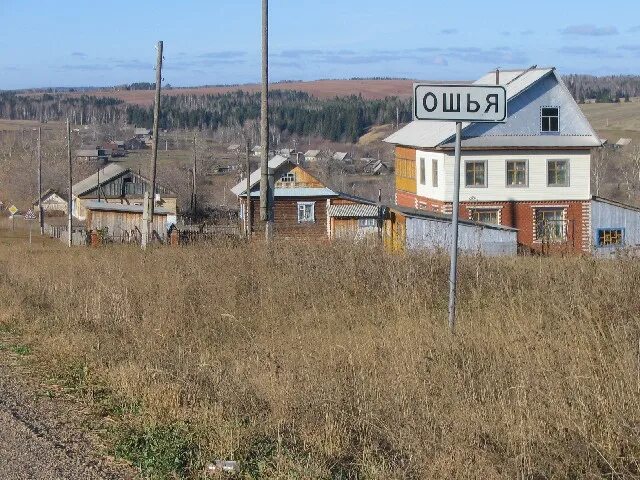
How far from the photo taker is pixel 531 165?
147 feet

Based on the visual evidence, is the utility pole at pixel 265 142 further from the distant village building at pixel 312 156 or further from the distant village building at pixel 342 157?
the distant village building at pixel 342 157

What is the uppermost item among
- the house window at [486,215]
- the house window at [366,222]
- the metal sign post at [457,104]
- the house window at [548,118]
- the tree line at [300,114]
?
the tree line at [300,114]

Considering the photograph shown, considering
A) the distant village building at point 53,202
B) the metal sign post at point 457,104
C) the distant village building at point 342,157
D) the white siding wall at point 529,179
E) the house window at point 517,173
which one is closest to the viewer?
the metal sign post at point 457,104

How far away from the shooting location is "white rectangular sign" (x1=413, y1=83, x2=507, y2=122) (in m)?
8.76

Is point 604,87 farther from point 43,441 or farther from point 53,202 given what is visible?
point 43,441

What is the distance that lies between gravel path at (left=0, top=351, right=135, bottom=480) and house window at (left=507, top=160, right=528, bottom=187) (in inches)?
1485

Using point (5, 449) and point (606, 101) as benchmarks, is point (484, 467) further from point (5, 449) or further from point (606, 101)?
point (606, 101)

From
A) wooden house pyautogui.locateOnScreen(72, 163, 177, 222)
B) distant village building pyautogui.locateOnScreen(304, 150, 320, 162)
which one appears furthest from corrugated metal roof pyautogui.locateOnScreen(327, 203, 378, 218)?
distant village building pyautogui.locateOnScreen(304, 150, 320, 162)

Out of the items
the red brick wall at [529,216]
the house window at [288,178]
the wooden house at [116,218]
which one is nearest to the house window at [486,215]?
the red brick wall at [529,216]

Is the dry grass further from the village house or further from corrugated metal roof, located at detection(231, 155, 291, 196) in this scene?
corrugated metal roof, located at detection(231, 155, 291, 196)

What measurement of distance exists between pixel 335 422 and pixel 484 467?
134cm

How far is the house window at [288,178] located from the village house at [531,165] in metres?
8.89

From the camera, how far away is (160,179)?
87.6m

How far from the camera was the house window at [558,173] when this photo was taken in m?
45.0
